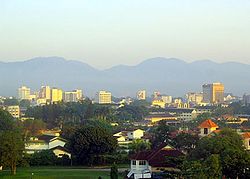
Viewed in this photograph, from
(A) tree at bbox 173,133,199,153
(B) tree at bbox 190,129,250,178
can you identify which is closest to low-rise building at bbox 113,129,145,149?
(A) tree at bbox 173,133,199,153

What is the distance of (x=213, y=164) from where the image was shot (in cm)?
2033

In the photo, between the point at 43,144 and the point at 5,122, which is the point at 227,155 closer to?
the point at 43,144

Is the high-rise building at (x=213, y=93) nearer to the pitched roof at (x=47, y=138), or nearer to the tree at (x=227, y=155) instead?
the pitched roof at (x=47, y=138)

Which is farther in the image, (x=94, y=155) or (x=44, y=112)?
(x=44, y=112)

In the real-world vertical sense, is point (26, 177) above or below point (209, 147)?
below

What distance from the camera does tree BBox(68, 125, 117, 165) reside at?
1385 inches

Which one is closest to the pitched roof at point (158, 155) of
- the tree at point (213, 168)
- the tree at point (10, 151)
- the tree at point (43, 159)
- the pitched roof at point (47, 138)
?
the tree at point (10, 151)

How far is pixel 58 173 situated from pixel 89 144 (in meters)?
4.88

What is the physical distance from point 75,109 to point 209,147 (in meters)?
48.4

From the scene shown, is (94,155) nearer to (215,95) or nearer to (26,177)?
(26,177)

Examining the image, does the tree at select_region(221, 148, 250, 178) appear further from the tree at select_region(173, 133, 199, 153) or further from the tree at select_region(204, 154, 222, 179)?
the tree at select_region(173, 133, 199, 153)

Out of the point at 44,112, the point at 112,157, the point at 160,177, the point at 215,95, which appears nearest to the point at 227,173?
the point at 160,177

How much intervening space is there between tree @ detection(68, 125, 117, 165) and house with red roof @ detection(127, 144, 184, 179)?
5.84m

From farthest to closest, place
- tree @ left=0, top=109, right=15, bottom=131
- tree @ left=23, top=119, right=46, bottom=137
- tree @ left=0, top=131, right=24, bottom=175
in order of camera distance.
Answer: tree @ left=23, top=119, right=46, bottom=137
tree @ left=0, top=109, right=15, bottom=131
tree @ left=0, top=131, right=24, bottom=175
